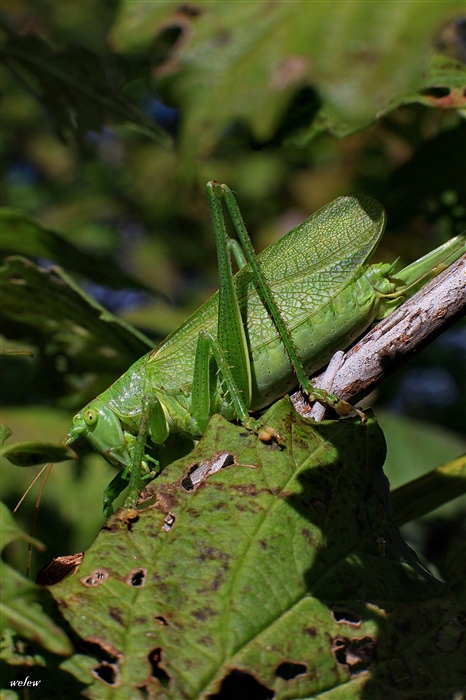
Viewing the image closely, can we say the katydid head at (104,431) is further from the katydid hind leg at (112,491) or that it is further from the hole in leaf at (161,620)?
the hole in leaf at (161,620)

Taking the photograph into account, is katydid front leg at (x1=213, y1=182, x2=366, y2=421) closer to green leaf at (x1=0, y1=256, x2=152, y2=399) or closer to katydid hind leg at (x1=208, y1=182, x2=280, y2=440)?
katydid hind leg at (x1=208, y1=182, x2=280, y2=440)

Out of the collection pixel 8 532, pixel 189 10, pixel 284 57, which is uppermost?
pixel 189 10

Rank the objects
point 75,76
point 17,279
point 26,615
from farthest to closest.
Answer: point 75,76
point 17,279
point 26,615

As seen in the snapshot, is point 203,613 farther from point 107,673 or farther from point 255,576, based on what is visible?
point 107,673

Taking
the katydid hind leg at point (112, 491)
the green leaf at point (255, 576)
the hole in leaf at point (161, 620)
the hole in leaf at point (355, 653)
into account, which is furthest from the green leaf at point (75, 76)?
the hole in leaf at point (355, 653)

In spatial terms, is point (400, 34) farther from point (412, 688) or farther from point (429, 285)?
point (412, 688)

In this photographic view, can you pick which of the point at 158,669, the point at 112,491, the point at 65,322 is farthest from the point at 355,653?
the point at 65,322

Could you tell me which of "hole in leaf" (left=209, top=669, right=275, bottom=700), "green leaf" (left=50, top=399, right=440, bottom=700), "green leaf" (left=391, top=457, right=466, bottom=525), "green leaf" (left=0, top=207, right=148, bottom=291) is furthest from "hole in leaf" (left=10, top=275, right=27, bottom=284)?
"hole in leaf" (left=209, top=669, right=275, bottom=700)
